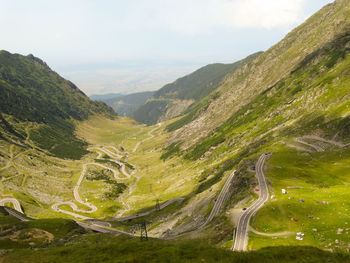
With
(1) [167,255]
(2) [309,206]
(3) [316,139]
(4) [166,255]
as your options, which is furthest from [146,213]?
(3) [316,139]

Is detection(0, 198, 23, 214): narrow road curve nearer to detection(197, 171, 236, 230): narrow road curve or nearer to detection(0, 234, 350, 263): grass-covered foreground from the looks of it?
detection(0, 234, 350, 263): grass-covered foreground

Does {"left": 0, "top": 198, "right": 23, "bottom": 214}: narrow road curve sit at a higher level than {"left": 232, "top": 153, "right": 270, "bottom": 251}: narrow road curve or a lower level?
lower

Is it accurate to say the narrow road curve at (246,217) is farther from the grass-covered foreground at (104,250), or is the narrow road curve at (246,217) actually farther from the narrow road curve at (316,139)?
the narrow road curve at (316,139)

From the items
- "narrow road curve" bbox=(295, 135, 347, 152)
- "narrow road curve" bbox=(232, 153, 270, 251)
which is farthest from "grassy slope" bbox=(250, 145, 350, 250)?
"narrow road curve" bbox=(295, 135, 347, 152)

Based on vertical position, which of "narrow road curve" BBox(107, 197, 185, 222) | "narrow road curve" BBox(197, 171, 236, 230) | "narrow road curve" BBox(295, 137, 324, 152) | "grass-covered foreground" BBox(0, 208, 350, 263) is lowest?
"narrow road curve" BBox(107, 197, 185, 222)

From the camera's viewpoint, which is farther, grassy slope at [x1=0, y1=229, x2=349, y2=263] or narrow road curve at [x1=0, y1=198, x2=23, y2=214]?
narrow road curve at [x1=0, y1=198, x2=23, y2=214]

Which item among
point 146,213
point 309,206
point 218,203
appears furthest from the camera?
point 146,213

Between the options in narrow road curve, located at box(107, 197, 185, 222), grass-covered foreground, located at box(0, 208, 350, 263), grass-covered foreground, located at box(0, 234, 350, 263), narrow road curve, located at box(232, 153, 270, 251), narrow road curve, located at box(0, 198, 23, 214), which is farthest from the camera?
narrow road curve, located at box(107, 197, 185, 222)

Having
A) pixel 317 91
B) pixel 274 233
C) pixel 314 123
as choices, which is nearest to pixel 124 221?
pixel 274 233

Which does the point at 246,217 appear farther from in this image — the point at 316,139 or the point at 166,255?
the point at 316,139

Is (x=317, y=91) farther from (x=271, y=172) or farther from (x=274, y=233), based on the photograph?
(x=274, y=233)

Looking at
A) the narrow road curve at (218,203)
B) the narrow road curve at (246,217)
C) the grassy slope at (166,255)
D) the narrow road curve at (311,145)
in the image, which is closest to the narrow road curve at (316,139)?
the narrow road curve at (311,145)
